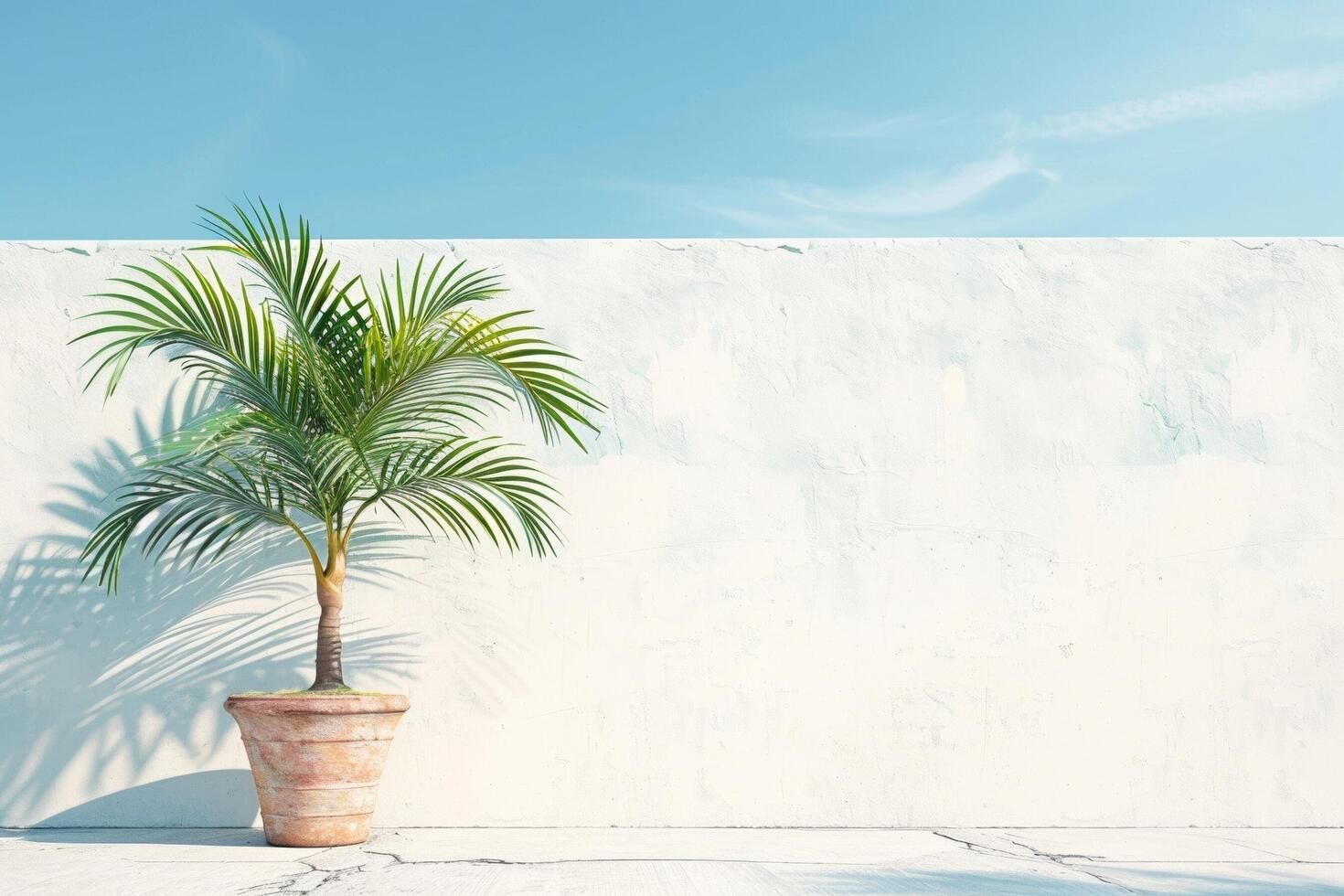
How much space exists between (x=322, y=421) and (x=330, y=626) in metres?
0.59

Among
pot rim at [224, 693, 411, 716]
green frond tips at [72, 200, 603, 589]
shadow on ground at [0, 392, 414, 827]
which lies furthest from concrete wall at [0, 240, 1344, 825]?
pot rim at [224, 693, 411, 716]

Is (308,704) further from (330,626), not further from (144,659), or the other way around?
(144,659)

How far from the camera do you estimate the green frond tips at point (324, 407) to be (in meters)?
2.94

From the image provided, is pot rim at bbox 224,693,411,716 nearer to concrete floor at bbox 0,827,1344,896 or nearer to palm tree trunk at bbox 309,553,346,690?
palm tree trunk at bbox 309,553,346,690

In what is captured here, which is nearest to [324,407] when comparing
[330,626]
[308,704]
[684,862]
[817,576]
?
[330,626]

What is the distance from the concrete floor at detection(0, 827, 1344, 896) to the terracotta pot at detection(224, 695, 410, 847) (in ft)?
0.24

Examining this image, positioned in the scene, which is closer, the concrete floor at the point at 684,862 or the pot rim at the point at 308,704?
the concrete floor at the point at 684,862

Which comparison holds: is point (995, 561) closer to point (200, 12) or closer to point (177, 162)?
point (177, 162)

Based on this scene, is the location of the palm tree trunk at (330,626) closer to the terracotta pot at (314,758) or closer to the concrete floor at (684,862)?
the terracotta pot at (314,758)

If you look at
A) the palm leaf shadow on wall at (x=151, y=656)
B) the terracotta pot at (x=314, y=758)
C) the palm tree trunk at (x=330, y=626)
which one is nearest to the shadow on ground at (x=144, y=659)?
the palm leaf shadow on wall at (x=151, y=656)

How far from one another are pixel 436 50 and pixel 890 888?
464 centimetres

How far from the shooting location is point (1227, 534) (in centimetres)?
362

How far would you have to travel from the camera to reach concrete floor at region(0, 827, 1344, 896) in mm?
2377

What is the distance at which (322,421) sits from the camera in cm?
307
